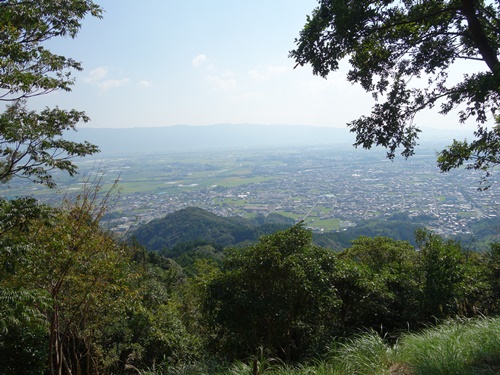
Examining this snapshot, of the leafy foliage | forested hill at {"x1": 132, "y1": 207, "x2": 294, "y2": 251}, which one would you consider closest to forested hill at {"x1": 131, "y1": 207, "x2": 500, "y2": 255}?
forested hill at {"x1": 132, "y1": 207, "x2": 294, "y2": 251}

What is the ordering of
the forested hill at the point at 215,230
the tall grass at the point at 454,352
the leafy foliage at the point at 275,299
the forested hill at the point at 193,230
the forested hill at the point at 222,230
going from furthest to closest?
the forested hill at the point at 193,230 → the forested hill at the point at 215,230 → the forested hill at the point at 222,230 → the leafy foliage at the point at 275,299 → the tall grass at the point at 454,352

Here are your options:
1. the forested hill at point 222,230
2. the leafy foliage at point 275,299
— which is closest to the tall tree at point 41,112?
the leafy foliage at point 275,299

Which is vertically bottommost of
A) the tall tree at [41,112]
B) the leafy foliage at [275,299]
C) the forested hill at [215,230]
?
the forested hill at [215,230]

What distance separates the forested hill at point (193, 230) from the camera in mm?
37812

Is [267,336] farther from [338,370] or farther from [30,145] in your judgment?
[30,145]

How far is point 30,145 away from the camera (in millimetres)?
3994

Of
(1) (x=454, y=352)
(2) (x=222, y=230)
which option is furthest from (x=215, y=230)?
(1) (x=454, y=352)

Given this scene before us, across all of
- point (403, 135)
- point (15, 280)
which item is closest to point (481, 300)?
point (403, 135)

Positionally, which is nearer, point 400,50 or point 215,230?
point 400,50

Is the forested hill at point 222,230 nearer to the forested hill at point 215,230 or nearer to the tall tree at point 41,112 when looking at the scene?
the forested hill at point 215,230

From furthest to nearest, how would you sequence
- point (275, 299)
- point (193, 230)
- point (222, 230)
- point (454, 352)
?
point (193, 230) < point (222, 230) < point (275, 299) < point (454, 352)

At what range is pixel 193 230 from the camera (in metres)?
40.9

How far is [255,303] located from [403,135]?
3040mm

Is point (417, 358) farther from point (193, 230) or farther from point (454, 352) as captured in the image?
point (193, 230)
